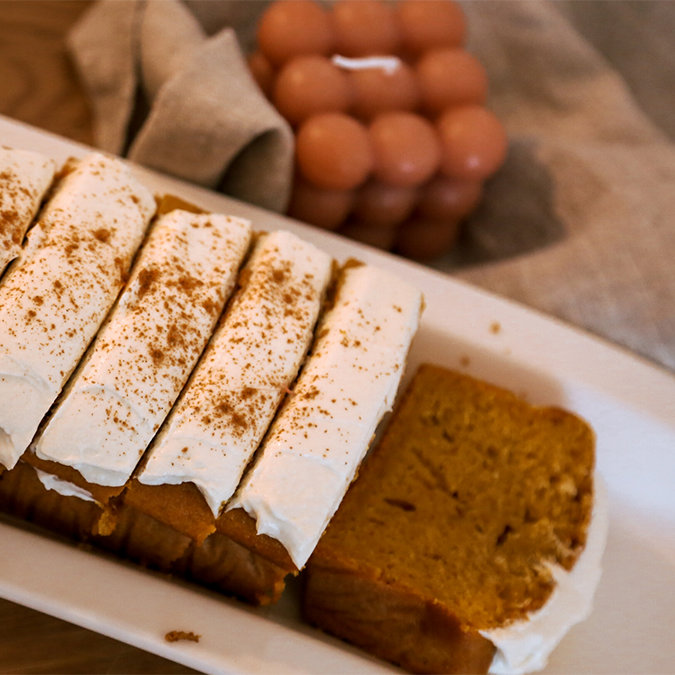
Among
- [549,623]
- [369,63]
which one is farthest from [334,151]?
[549,623]

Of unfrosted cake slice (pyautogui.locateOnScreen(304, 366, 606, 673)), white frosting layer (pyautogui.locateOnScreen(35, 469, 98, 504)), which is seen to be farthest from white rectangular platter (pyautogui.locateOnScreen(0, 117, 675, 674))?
white frosting layer (pyautogui.locateOnScreen(35, 469, 98, 504))

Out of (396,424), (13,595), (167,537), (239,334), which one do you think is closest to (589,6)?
(396,424)

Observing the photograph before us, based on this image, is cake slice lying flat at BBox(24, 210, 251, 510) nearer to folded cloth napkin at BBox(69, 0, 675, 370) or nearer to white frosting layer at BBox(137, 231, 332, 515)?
white frosting layer at BBox(137, 231, 332, 515)

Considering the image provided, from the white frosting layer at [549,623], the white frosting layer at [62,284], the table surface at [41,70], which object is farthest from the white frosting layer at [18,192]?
the white frosting layer at [549,623]

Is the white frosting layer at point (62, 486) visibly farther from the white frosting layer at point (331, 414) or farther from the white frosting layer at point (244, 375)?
the white frosting layer at point (331, 414)

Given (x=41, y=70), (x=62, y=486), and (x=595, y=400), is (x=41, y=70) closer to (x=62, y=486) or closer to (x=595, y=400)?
(x=62, y=486)

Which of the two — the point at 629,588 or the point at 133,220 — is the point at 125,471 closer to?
the point at 133,220
